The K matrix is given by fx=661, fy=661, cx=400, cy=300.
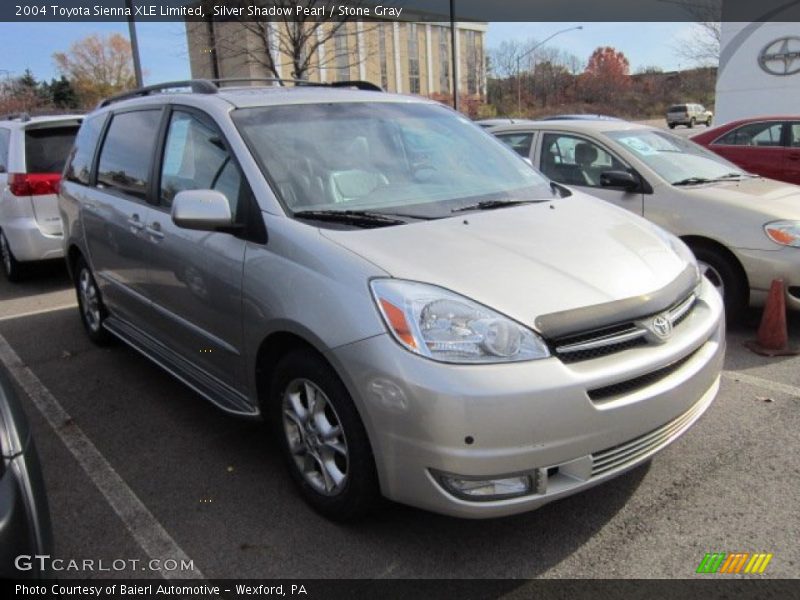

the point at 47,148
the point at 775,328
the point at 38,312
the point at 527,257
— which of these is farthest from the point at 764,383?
the point at 47,148

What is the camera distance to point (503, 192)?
137 inches

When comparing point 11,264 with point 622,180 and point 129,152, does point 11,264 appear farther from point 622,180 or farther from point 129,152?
point 622,180

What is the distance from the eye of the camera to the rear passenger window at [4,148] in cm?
735

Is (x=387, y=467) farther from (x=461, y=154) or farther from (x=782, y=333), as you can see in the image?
(x=782, y=333)

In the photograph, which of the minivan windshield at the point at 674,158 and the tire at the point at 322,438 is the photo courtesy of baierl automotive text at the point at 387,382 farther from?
the minivan windshield at the point at 674,158

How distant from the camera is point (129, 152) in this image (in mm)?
4340

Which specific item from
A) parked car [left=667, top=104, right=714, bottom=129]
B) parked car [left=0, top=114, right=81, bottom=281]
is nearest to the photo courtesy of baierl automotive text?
parked car [left=0, top=114, right=81, bottom=281]

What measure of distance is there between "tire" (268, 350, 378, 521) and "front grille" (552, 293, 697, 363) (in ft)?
2.60

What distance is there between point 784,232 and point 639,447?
303 cm

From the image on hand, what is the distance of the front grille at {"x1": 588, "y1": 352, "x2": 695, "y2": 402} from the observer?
7.70 feet

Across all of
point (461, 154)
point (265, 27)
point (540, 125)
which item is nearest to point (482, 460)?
point (461, 154)

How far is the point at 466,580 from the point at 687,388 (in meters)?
1.13

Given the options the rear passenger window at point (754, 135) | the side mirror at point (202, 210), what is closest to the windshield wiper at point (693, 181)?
the side mirror at point (202, 210)

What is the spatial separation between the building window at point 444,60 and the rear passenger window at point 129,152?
82.9 meters
